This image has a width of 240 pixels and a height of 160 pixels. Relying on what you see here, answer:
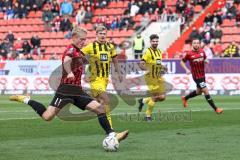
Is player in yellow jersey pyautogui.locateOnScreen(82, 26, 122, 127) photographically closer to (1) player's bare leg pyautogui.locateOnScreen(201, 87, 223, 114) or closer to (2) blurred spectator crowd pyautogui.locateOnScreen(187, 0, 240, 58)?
(1) player's bare leg pyautogui.locateOnScreen(201, 87, 223, 114)

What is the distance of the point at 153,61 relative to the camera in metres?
19.6

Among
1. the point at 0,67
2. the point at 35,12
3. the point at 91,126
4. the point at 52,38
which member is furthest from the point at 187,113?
the point at 35,12

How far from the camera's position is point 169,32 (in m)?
41.1

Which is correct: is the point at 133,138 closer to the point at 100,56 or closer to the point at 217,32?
the point at 100,56

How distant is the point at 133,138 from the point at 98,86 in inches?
59.2

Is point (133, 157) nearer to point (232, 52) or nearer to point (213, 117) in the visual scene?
point (213, 117)

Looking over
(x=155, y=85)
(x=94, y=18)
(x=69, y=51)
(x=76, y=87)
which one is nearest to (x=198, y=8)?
(x=94, y=18)

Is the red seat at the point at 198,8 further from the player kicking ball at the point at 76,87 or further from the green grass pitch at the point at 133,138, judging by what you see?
the player kicking ball at the point at 76,87

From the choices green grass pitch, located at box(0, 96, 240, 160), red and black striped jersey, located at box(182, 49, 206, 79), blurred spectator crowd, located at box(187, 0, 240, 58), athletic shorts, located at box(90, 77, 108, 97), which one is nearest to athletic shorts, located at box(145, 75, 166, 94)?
green grass pitch, located at box(0, 96, 240, 160)

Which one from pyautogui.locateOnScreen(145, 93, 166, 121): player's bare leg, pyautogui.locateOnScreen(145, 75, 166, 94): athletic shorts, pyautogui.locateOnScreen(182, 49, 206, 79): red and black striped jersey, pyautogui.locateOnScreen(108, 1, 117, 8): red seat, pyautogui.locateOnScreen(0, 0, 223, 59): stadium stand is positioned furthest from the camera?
pyautogui.locateOnScreen(108, 1, 117, 8): red seat

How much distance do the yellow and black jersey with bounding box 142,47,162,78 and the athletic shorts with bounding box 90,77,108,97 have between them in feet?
14.5

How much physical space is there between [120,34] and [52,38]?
496 cm

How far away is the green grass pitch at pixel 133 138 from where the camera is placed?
11609 mm

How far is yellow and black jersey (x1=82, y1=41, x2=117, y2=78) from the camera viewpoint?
50.2 feet
